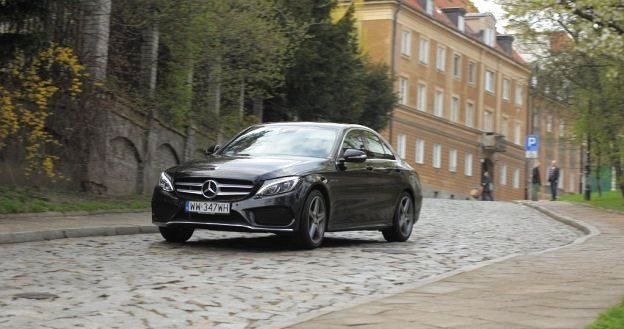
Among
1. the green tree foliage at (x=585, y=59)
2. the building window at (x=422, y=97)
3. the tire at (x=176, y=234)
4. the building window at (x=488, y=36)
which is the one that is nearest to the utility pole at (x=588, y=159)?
the green tree foliage at (x=585, y=59)

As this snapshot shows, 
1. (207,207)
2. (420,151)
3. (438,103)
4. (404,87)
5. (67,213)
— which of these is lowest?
(67,213)

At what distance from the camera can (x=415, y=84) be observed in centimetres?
6319

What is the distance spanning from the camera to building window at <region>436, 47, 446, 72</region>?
66.9 m

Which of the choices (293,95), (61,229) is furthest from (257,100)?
(61,229)

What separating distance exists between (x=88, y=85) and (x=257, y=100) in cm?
1185

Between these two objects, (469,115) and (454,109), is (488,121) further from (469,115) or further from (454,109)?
(454,109)

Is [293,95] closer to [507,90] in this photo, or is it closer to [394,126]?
[394,126]

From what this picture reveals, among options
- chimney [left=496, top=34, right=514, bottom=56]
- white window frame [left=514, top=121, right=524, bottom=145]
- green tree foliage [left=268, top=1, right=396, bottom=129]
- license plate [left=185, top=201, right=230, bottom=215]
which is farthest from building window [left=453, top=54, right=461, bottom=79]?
license plate [left=185, top=201, right=230, bottom=215]

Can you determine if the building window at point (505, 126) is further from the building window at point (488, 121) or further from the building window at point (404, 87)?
the building window at point (404, 87)

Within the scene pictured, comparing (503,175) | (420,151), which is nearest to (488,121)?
(503,175)

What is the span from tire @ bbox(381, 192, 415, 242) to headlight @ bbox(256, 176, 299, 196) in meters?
3.04

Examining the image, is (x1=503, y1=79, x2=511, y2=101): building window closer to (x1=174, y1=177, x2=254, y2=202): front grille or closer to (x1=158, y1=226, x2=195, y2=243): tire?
(x1=158, y1=226, x2=195, y2=243): tire

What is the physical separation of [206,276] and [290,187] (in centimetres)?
250

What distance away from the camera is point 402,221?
14.2 meters
